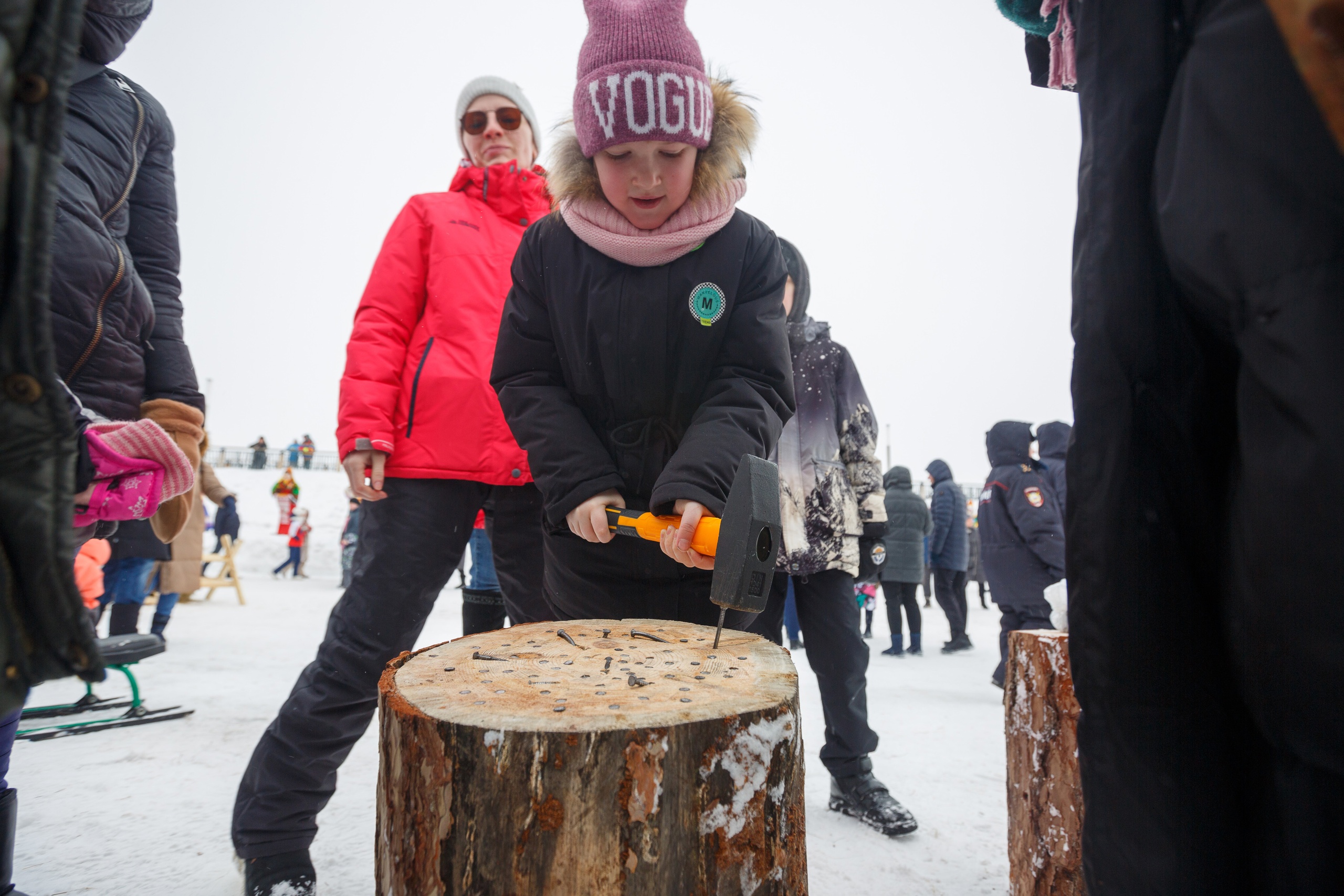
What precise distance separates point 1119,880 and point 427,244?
2.24 meters

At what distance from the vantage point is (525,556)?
217cm

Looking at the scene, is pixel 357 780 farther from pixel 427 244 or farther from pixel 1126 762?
pixel 1126 762

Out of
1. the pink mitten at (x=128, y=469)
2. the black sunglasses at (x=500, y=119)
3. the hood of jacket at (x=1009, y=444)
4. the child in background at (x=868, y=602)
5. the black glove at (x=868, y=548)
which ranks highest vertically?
the black sunglasses at (x=500, y=119)

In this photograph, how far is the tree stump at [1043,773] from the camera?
65.0 inches

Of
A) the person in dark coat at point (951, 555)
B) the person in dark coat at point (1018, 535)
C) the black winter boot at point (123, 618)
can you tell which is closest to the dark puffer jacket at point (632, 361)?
the person in dark coat at point (1018, 535)

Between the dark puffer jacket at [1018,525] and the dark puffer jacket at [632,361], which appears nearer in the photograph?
the dark puffer jacket at [632,361]

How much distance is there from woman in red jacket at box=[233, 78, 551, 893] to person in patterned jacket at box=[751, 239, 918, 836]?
0.97 meters

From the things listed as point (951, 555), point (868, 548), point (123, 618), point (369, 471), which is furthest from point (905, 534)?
point (123, 618)

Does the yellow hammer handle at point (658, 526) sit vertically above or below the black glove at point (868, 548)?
above

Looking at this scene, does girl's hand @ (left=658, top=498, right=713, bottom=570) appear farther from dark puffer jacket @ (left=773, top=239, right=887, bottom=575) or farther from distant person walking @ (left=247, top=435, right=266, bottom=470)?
distant person walking @ (left=247, top=435, right=266, bottom=470)

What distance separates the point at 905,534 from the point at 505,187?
18.9 ft

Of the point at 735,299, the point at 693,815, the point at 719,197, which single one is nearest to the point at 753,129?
the point at 719,197

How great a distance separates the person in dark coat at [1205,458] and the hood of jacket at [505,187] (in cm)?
197

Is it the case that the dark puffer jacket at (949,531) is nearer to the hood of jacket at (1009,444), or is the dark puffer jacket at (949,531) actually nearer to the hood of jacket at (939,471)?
the hood of jacket at (939,471)
